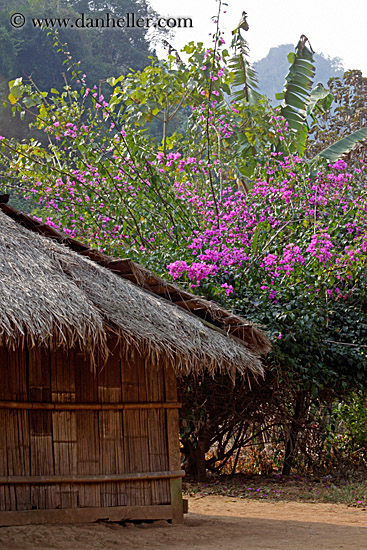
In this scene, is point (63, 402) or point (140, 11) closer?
point (63, 402)

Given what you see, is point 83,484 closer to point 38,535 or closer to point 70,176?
point 38,535

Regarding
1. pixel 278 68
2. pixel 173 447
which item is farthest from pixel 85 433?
pixel 278 68

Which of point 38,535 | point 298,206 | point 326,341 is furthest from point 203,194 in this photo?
point 38,535

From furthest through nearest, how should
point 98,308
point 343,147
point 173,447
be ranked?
point 343,147
point 173,447
point 98,308

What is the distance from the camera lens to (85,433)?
5.07 m

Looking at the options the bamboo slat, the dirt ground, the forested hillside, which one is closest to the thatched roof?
the bamboo slat

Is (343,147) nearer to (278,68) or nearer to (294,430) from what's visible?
(294,430)

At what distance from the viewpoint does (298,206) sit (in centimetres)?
862

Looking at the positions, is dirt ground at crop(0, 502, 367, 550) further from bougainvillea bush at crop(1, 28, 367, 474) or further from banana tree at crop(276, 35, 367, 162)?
banana tree at crop(276, 35, 367, 162)

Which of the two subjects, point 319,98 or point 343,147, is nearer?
point 319,98

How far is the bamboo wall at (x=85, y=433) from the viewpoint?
4.77 meters

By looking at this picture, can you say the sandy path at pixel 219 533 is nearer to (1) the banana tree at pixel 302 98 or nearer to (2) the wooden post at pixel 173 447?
(2) the wooden post at pixel 173 447

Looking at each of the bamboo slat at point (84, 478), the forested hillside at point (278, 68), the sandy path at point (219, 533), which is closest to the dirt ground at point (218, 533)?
the sandy path at point (219, 533)

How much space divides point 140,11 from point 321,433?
20.8 metres
